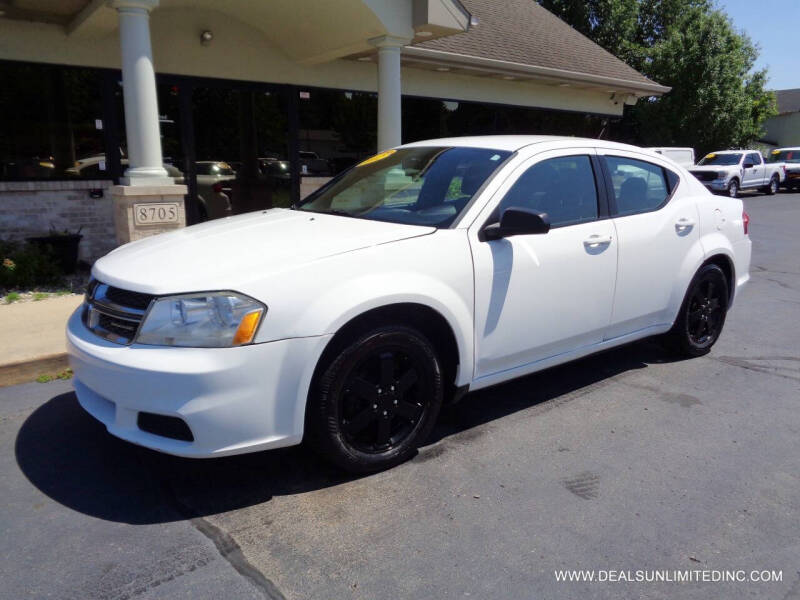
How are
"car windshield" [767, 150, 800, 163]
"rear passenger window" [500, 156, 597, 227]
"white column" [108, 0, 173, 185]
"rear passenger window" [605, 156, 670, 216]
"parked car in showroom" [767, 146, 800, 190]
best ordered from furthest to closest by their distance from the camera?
"car windshield" [767, 150, 800, 163]
"parked car in showroom" [767, 146, 800, 190]
"white column" [108, 0, 173, 185]
"rear passenger window" [605, 156, 670, 216]
"rear passenger window" [500, 156, 597, 227]

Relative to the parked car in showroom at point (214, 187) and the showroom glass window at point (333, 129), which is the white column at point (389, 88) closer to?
the showroom glass window at point (333, 129)

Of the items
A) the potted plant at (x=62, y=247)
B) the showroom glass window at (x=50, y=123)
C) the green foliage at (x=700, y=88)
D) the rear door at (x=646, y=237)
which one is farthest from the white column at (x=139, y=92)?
the green foliage at (x=700, y=88)

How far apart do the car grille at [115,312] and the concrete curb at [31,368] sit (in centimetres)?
170

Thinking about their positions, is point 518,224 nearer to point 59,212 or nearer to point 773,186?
point 59,212

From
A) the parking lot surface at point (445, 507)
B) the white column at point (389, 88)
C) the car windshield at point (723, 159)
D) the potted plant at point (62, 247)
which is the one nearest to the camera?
the parking lot surface at point (445, 507)

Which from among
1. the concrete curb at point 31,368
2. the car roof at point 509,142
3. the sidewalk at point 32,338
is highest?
the car roof at point 509,142

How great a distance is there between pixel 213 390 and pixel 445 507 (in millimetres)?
1215

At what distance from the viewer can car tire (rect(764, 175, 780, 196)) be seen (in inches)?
997

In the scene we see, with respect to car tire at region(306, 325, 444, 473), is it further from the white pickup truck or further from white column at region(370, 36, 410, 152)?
the white pickup truck

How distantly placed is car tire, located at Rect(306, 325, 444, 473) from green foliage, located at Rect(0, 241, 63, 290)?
5.79 m

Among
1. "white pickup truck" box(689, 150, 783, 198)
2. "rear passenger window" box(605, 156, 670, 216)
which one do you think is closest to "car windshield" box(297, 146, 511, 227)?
"rear passenger window" box(605, 156, 670, 216)

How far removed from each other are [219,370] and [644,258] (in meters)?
3.06

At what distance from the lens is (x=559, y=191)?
4.05 m

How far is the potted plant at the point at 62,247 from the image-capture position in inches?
313
